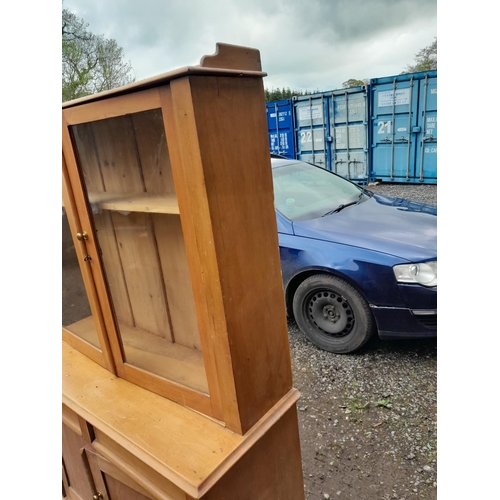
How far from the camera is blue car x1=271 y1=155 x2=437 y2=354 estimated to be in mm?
2346

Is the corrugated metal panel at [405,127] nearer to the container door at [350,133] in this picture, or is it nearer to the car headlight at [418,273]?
the container door at [350,133]

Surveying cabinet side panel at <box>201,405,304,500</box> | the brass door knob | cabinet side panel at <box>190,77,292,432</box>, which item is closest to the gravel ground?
cabinet side panel at <box>201,405,304,500</box>

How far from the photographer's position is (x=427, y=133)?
7.09m

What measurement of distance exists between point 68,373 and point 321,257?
170cm

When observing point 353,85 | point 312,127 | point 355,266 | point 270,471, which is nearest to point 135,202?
point 270,471

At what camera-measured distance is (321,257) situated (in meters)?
2.59

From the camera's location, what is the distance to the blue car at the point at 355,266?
235cm

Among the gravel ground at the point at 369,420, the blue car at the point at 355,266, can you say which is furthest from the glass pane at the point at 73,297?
the blue car at the point at 355,266

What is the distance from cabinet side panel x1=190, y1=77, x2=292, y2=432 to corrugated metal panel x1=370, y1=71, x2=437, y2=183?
698 centimetres

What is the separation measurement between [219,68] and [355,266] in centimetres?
185

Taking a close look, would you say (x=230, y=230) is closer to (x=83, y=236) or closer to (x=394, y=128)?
(x=83, y=236)

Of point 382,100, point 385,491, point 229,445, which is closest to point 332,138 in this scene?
point 382,100

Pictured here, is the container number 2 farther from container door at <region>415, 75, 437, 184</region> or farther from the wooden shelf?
the wooden shelf

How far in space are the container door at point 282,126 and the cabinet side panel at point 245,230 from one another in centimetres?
792
